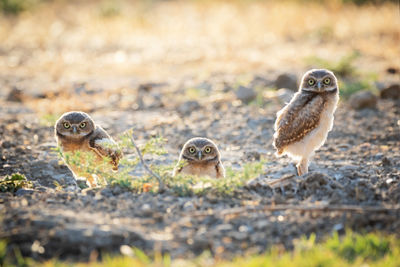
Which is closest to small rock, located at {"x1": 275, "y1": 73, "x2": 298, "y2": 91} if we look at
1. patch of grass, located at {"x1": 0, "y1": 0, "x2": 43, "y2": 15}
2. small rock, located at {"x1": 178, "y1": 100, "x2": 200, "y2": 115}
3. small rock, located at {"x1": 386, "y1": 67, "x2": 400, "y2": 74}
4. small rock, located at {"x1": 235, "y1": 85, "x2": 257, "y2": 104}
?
small rock, located at {"x1": 235, "y1": 85, "x2": 257, "y2": 104}

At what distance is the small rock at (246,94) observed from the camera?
10.9 m

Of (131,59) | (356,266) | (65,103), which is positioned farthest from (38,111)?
Result: (356,266)

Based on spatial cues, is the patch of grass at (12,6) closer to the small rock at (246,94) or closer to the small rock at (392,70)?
the small rock at (246,94)

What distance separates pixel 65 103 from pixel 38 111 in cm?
64

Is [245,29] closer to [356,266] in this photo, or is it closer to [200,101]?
[200,101]

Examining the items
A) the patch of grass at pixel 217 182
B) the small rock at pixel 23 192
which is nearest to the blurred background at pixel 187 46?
the small rock at pixel 23 192

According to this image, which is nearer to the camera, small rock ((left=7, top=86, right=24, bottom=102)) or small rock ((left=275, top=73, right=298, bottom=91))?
small rock ((left=275, top=73, right=298, bottom=91))

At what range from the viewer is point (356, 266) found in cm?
389

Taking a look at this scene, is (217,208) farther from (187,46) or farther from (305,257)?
(187,46)

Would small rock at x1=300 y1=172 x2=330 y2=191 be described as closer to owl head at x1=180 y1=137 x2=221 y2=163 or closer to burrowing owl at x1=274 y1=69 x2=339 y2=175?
burrowing owl at x1=274 y1=69 x2=339 y2=175

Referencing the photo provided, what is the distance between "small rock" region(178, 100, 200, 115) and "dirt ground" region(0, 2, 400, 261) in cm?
3

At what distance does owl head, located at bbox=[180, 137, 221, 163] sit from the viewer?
643 cm

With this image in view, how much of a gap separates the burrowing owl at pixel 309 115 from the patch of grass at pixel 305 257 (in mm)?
2355

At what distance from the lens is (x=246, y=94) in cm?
1093
